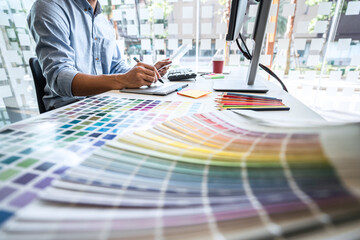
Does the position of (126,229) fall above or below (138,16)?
below

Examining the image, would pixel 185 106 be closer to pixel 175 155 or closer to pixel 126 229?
pixel 175 155

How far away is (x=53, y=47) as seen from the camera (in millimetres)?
869

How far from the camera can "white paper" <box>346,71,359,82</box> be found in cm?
225

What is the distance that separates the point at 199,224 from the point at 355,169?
192 millimetres

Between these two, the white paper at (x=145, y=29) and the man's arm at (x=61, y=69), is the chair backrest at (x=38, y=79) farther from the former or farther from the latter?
the white paper at (x=145, y=29)

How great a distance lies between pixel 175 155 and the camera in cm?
32

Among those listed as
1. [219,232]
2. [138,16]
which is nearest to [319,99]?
[138,16]

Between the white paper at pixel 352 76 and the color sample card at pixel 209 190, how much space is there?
267cm

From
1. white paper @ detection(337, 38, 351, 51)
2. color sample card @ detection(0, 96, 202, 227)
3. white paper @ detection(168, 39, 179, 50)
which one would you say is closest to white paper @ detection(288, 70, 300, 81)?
white paper @ detection(337, 38, 351, 51)

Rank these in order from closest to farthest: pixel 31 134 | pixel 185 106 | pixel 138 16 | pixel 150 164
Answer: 1. pixel 150 164
2. pixel 31 134
3. pixel 185 106
4. pixel 138 16

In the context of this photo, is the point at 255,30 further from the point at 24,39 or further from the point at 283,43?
the point at 24,39

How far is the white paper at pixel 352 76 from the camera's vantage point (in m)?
2.25

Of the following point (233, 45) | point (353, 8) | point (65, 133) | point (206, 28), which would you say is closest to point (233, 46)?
point (233, 45)

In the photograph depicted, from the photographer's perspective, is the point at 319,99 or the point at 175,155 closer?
the point at 175,155
